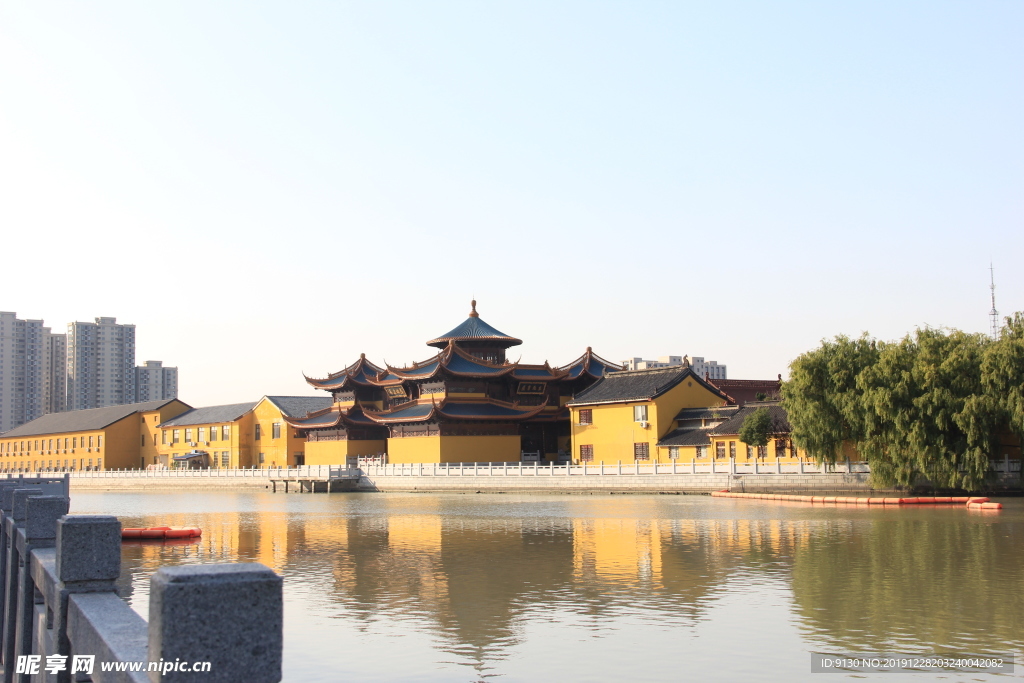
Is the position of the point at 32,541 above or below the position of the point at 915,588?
above

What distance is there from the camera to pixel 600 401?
5400 cm

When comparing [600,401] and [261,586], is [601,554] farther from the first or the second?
[600,401]

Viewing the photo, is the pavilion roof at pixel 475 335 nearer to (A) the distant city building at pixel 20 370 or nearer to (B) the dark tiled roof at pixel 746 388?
(B) the dark tiled roof at pixel 746 388

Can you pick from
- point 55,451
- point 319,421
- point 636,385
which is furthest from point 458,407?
point 55,451

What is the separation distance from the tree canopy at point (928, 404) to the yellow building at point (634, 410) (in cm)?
1407

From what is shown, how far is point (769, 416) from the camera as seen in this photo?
44.6 m

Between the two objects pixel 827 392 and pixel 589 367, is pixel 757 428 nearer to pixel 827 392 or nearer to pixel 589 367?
pixel 827 392

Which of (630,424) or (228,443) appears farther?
(228,443)

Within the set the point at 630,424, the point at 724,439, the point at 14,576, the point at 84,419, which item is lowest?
the point at 14,576

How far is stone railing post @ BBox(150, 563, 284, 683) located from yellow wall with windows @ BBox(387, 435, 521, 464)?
53.4 m

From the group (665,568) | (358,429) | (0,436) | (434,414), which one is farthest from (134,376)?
(665,568)

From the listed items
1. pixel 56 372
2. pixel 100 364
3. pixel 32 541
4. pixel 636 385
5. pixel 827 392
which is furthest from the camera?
pixel 100 364

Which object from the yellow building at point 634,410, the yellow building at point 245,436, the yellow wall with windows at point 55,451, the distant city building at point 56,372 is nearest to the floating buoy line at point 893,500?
the yellow building at point 634,410

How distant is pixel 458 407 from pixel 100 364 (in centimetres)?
9496
